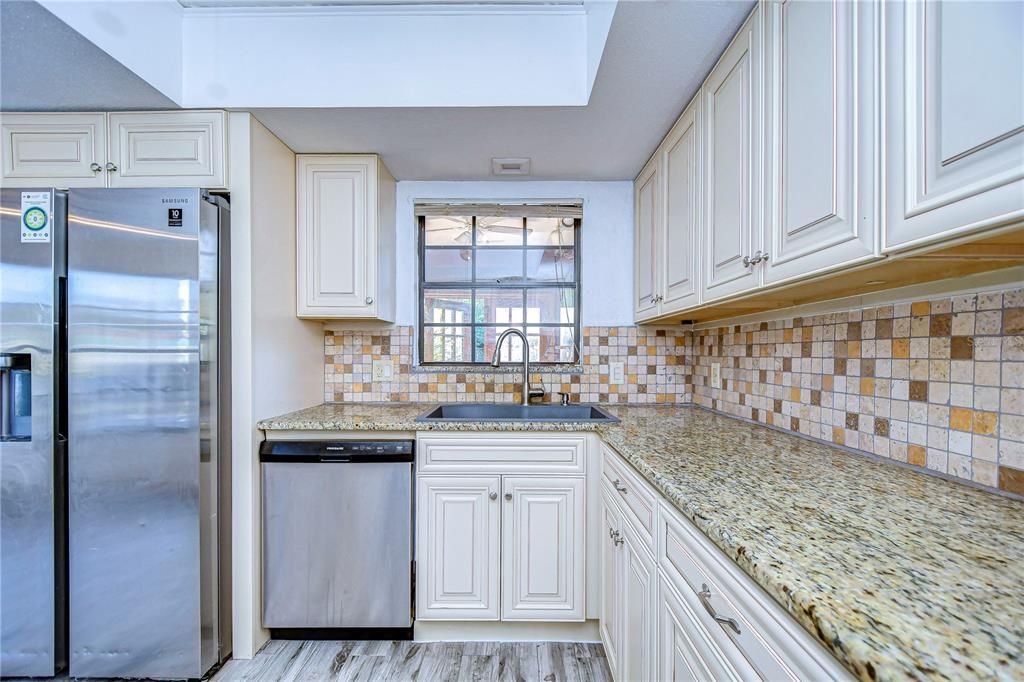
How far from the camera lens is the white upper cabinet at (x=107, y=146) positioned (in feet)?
5.43

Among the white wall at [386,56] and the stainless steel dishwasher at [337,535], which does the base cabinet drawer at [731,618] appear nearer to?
the stainless steel dishwasher at [337,535]

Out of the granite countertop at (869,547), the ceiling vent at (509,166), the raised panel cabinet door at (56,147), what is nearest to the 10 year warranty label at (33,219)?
the raised panel cabinet door at (56,147)

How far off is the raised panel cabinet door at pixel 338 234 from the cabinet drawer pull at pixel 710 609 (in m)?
1.71

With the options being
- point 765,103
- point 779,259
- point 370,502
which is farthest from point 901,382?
point 370,502

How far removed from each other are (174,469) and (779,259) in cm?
200

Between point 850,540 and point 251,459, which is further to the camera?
point 251,459

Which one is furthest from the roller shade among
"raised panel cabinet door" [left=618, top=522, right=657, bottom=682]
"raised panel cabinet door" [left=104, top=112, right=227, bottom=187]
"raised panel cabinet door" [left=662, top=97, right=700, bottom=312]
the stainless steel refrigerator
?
"raised panel cabinet door" [left=618, top=522, right=657, bottom=682]

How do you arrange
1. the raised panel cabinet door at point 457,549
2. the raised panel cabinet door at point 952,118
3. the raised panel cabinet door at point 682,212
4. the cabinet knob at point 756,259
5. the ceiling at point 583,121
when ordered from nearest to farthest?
the raised panel cabinet door at point 952,118, the cabinet knob at point 756,259, the ceiling at point 583,121, the raised panel cabinet door at point 682,212, the raised panel cabinet door at point 457,549

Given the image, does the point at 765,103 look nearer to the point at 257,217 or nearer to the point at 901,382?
the point at 901,382

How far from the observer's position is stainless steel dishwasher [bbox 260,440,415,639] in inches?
67.7

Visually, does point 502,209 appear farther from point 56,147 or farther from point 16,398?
point 16,398

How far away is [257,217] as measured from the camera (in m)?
1.72

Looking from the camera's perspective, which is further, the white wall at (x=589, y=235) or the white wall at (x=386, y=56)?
the white wall at (x=589, y=235)

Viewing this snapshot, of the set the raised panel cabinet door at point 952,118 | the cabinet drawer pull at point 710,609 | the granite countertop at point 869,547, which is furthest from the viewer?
the cabinet drawer pull at point 710,609
